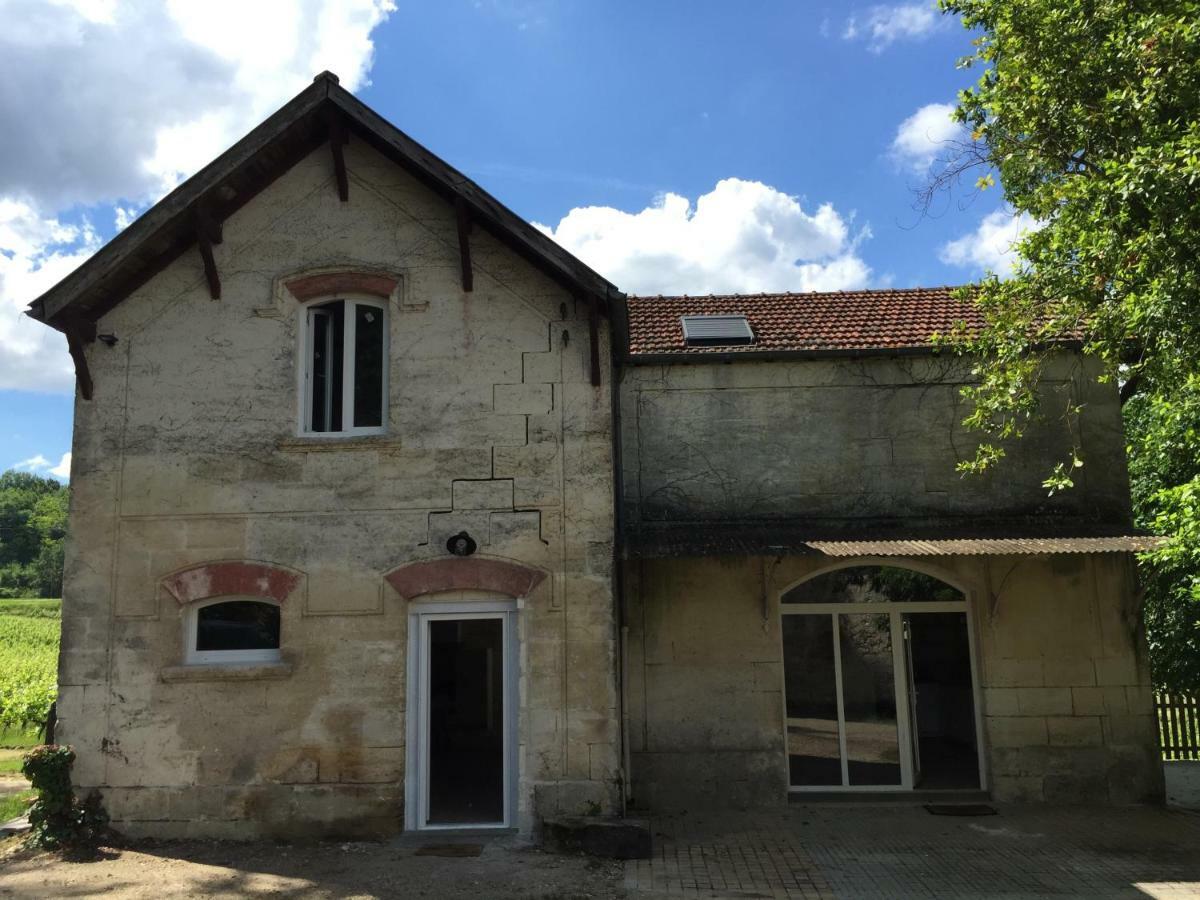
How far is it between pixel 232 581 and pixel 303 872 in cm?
282

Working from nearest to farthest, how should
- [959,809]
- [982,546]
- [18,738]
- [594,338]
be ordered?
[594,338] < [982,546] < [959,809] < [18,738]

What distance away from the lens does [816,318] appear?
12.1 m

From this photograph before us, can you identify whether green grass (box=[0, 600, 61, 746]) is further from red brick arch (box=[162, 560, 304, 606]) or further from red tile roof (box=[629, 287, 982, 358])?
red tile roof (box=[629, 287, 982, 358])

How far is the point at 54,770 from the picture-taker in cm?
794

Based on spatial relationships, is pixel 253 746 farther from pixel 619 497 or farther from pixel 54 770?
pixel 619 497

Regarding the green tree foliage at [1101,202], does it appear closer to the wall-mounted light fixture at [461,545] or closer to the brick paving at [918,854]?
the brick paving at [918,854]

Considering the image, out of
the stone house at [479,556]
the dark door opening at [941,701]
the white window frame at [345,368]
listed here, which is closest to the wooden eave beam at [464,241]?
the stone house at [479,556]

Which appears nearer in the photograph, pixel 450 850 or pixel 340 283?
pixel 450 850

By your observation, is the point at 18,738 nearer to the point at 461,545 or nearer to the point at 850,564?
the point at 461,545

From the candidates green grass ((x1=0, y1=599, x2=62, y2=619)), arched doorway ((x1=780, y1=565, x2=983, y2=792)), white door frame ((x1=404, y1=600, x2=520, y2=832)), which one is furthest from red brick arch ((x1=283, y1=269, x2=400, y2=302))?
green grass ((x1=0, y1=599, x2=62, y2=619))

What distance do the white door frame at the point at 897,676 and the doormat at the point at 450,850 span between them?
13.5 feet

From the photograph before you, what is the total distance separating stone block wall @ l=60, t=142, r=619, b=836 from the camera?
8258mm

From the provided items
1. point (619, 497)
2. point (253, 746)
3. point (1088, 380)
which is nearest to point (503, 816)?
point (253, 746)

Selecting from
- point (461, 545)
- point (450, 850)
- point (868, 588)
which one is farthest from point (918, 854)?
point (461, 545)
